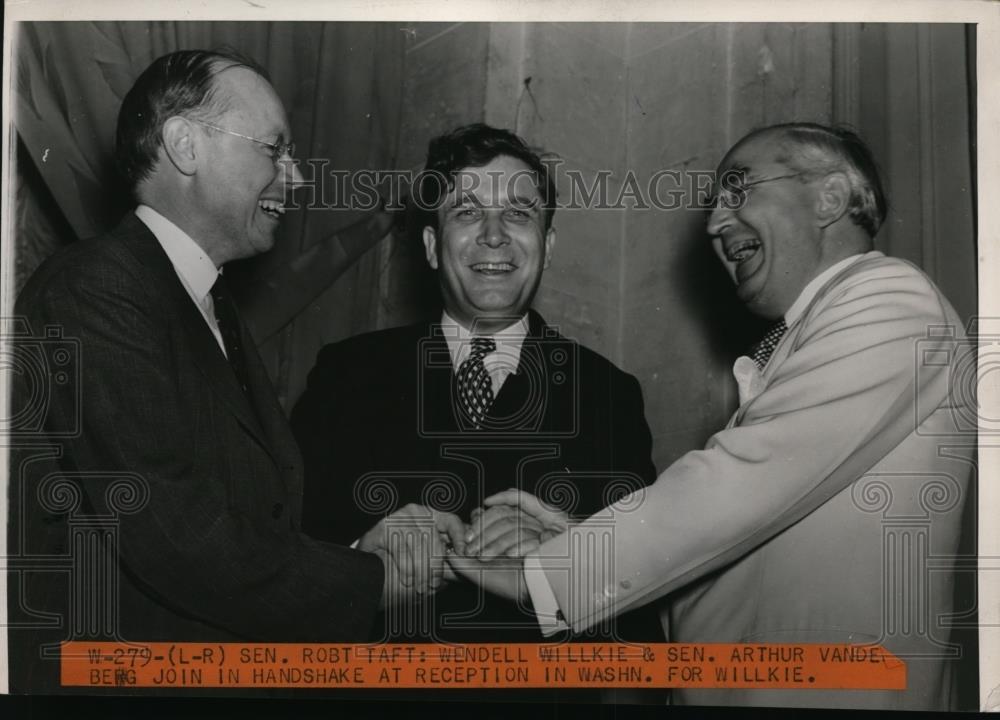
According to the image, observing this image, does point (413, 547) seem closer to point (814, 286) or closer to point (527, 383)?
point (527, 383)

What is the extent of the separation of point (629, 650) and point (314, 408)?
127cm

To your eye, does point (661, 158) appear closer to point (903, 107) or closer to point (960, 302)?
point (903, 107)

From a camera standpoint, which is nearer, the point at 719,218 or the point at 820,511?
the point at 820,511

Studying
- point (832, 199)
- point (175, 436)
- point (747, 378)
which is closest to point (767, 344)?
point (747, 378)

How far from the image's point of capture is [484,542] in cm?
382

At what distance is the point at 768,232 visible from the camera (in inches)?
153

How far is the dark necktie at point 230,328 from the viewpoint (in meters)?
3.83

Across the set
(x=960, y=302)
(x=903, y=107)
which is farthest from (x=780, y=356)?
(x=903, y=107)

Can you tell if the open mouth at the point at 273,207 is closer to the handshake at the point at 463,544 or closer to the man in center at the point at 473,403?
the man in center at the point at 473,403

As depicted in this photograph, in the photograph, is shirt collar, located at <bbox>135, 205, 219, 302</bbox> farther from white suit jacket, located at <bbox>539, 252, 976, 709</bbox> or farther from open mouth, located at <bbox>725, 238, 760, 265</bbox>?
open mouth, located at <bbox>725, 238, 760, 265</bbox>

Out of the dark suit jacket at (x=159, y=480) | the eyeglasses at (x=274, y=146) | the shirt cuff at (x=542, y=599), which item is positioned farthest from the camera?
the eyeglasses at (x=274, y=146)

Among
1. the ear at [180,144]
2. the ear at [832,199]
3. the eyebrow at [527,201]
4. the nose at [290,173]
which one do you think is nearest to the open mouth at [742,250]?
the ear at [832,199]

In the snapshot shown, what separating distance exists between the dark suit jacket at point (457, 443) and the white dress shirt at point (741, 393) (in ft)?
0.20
